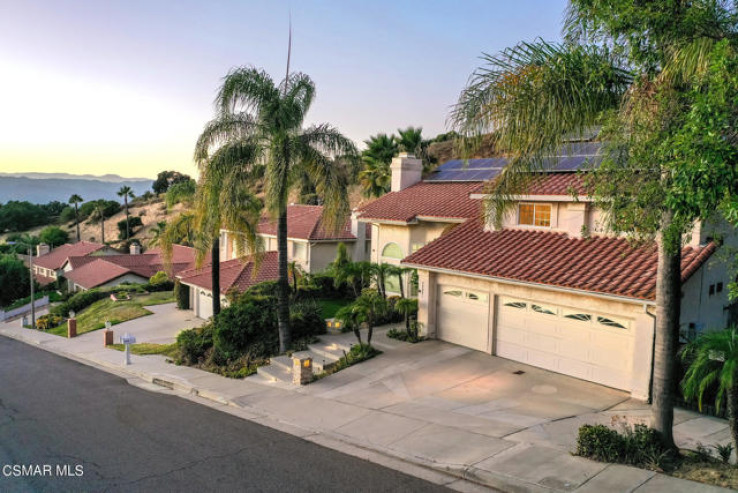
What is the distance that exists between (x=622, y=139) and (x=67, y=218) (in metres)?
140

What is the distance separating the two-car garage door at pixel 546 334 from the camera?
13.8m

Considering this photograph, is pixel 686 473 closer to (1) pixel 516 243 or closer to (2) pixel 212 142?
(1) pixel 516 243

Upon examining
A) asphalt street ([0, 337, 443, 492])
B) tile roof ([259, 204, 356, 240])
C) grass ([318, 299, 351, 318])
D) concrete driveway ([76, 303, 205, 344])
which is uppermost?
tile roof ([259, 204, 356, 240])

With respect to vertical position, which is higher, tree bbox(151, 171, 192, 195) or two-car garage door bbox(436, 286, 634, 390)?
tree bbox(151, 171, 192, 195)

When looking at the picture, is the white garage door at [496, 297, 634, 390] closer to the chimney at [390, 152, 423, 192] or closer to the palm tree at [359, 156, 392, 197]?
the chimney at [390, 152, 423, 192]

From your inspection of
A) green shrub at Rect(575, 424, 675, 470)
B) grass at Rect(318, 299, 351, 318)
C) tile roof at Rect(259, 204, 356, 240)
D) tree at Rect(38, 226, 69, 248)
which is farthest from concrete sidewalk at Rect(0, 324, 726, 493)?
tree at Rect(38, 226, 69, 248)

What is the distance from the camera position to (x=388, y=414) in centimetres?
1281

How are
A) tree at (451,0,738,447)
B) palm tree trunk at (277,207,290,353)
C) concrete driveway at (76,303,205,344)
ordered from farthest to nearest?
1. concrete driveway at (76,303,205,344)
2. palm tree trunk at (277,207,290,353)
3. tree at (451,0,738,447)

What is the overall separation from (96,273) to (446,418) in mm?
51778

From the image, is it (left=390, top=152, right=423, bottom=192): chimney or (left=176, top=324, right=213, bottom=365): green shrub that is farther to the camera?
(left=390, top=152, right=423, bottom=192): chimney

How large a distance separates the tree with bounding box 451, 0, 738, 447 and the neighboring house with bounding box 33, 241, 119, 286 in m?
66.9

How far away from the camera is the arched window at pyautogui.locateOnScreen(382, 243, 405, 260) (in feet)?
80.1

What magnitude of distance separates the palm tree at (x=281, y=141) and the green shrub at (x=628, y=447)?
11.0m

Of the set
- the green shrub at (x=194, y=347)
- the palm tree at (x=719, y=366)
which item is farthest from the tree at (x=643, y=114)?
the green shrub at (x=194, y=347)
